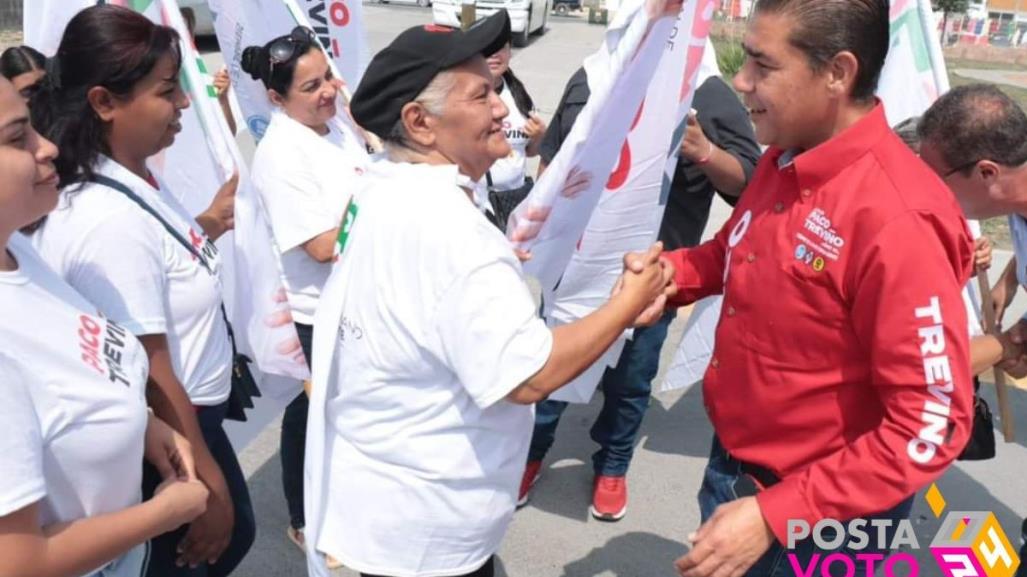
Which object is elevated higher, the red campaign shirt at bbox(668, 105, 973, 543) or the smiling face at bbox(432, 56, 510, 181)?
the smiling face at bbox(432, 56, 510, 181)

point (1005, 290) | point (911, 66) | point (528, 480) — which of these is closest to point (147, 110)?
point (528, 480)

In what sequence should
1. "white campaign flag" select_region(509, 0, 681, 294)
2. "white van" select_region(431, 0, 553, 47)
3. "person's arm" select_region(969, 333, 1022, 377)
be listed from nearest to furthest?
"white campaign flag" select_region(509, 0, 681, 294)
"person's arm" select_region(969, 333, 1022, 377)
"white van" select_region(431, 0, 553, 47)

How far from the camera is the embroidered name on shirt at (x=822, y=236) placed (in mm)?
1575

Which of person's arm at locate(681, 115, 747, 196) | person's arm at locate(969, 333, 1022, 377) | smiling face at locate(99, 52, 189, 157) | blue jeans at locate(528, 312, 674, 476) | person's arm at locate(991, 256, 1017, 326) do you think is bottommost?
blue jeans at locate(528, 312, 674, 476)

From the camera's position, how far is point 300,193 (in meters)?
2.76

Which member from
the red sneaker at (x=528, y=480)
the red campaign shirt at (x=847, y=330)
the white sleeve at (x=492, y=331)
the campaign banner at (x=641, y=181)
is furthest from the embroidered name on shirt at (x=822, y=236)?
the red sneaker at (x=528, y=480)

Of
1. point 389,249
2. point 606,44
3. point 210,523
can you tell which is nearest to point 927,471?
point 389,249

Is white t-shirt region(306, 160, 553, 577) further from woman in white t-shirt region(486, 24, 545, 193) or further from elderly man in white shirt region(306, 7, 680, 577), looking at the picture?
woman in white t-shirt region(486, 24, 545, 193)

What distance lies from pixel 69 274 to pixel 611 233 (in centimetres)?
161

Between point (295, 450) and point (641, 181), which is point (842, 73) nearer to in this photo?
point (641, 181)

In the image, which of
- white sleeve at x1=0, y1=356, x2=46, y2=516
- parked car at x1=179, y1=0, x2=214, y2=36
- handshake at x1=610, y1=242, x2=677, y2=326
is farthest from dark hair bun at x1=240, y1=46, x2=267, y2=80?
parked car at x1=179, y1=0, x2=214, y2=36

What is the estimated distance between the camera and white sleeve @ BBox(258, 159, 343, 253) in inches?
108

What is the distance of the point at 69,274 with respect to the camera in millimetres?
1770

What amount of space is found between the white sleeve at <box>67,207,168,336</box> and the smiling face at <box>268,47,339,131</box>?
1195mm
